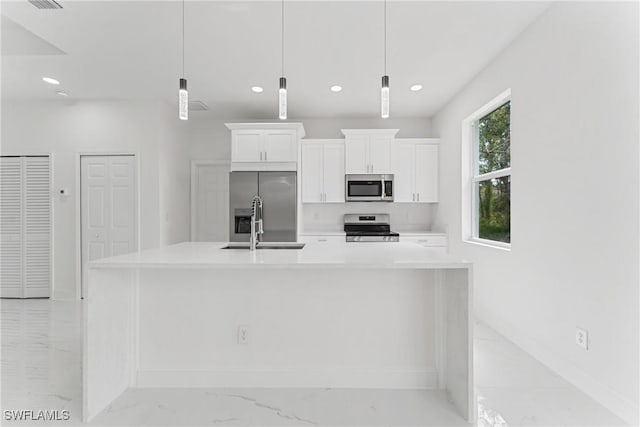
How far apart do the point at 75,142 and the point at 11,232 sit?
148 centimetres

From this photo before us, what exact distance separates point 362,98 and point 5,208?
16.1 feet

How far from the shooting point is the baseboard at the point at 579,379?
6.01 feet

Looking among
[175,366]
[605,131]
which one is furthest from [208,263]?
[605,131]

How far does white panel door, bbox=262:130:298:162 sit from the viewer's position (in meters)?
4.65

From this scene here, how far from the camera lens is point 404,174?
4.95 meters

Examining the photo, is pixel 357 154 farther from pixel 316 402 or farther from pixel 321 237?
pixel 316 402

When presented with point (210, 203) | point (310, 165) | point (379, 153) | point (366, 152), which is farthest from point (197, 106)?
point (379, 153)

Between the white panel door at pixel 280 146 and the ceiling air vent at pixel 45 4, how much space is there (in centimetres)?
254

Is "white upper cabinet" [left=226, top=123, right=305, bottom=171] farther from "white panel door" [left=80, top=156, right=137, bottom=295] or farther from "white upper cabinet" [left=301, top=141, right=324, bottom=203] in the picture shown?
"white panel door" [left=80, top=156, right=137, bottom=295]

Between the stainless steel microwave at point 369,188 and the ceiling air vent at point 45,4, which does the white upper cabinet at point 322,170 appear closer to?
the stainless steel microwave at point 369,188

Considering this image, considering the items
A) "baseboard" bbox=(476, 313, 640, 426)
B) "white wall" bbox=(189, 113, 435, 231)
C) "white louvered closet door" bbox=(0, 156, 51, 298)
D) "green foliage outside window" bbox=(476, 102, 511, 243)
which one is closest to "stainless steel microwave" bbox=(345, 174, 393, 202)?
"white wall" bbox=(189, 113, 435, 231)

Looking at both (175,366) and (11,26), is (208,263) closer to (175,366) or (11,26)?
(175,366)

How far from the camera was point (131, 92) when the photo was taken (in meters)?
4.19

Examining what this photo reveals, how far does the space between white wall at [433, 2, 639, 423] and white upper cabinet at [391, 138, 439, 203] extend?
1.73 m
